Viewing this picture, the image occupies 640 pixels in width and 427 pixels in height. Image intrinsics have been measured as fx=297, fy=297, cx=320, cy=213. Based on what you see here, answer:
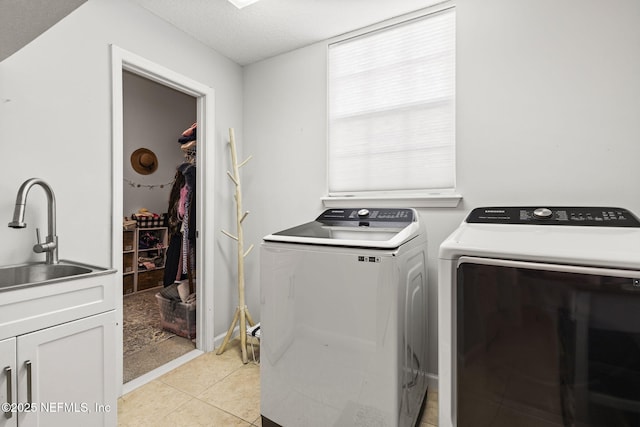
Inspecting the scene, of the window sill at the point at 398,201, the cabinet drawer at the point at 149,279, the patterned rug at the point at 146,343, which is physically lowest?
the patterned rug at the point at 146,343

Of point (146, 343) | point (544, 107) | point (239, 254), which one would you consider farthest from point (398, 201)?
point (146, 343)

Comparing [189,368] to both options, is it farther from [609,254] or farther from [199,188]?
[609,254]

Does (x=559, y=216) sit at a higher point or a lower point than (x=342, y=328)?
higher

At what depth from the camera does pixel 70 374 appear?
3.98ft

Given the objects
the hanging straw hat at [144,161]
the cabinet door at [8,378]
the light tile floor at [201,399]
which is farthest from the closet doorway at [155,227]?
the cabinet door at [8,378]

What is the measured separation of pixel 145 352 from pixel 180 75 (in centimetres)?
223

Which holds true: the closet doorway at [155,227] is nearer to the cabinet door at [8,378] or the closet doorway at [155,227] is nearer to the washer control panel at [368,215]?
the cabinet door at [8,378]

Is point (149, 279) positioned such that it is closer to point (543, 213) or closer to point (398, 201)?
point (398, 201)

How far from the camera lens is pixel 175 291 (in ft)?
9.21

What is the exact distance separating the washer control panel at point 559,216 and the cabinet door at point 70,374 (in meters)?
1.87

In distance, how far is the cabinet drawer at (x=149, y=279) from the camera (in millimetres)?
4184

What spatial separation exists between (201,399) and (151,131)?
4.16 meters

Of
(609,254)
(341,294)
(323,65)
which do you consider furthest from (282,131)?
(609,254)

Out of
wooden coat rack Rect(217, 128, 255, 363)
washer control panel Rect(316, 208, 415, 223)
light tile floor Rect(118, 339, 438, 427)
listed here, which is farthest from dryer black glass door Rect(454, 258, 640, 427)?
wooden coat rack Rect(217, 128, 255, 363)
